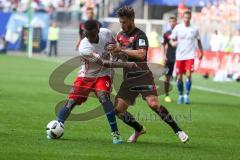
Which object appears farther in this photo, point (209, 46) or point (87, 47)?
point (209, 46)

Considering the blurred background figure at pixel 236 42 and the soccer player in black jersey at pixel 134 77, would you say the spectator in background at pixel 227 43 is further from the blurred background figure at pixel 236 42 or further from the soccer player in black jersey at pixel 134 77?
the soccer player in black jersey at pixel 134 77

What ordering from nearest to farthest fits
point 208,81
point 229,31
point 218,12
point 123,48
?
point 123,48 < point 208,81 < point 229,31 < point 218,12

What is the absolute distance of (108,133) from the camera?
13.5 metres

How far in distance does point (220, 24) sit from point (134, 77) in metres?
28.9

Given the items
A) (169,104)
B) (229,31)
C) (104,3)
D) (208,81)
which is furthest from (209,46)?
(169,104)

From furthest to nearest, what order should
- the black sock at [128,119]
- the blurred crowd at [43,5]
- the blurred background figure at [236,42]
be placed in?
the blurred crowd at [43,5] < the blurred background figure at [236,42] < the black sock at [128,119]

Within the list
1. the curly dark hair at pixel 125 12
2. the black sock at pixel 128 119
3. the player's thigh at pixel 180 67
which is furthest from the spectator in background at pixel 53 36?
the curly dark hair at pixel 125 12

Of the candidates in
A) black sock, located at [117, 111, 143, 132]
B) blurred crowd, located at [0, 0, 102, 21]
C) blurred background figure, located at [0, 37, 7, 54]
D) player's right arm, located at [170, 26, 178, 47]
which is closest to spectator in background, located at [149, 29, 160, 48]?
blurred crowd, located at [0, 0, 102, 21]

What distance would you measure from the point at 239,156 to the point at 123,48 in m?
2.41

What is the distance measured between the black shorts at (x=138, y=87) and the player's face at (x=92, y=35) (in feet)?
2.90

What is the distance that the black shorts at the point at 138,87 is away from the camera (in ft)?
40.6

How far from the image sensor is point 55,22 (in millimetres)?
52438

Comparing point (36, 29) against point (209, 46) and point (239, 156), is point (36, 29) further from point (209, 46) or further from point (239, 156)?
point (239, 156)

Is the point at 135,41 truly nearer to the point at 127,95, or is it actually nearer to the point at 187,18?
the point at 127,95
